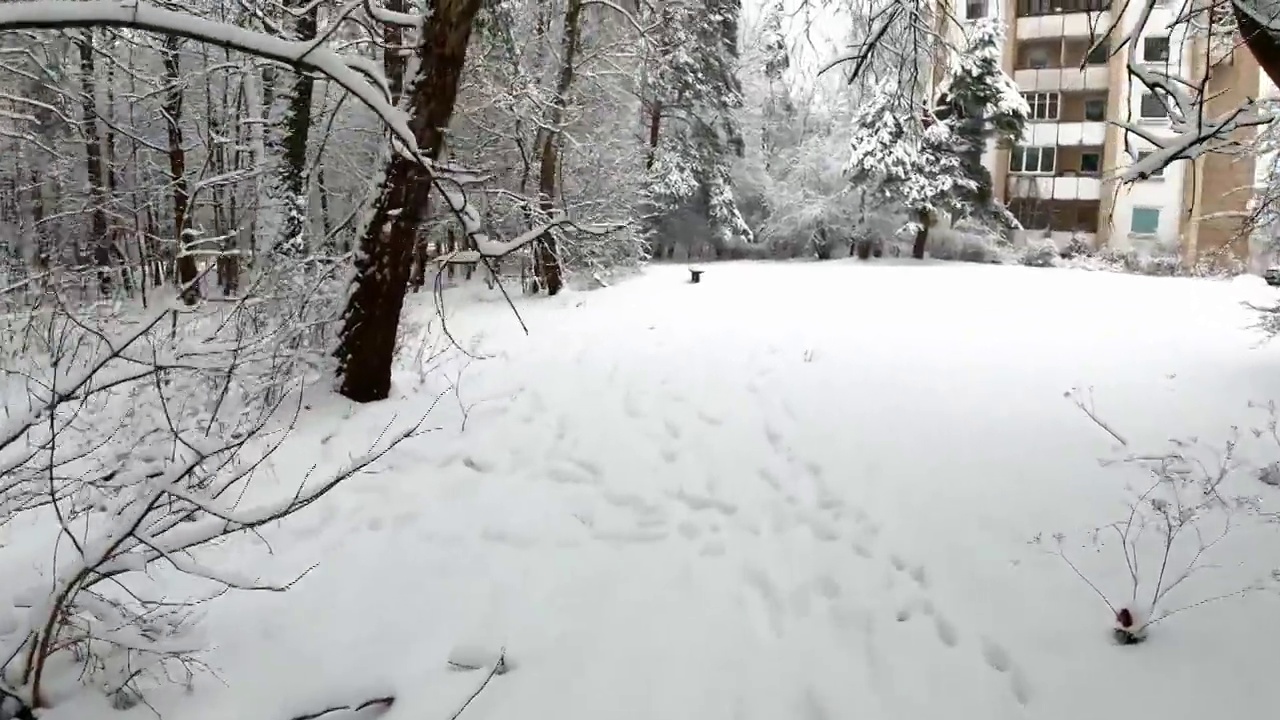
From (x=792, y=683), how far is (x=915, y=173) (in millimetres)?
19640

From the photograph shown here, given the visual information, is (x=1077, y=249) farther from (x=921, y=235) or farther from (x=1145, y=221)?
(x=921, y=235)

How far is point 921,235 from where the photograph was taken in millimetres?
21906

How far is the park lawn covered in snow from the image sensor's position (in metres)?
2.83

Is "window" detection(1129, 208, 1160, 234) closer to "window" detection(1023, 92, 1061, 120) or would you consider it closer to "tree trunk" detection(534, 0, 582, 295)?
"window" detection(1023, 92, 1061, 120)

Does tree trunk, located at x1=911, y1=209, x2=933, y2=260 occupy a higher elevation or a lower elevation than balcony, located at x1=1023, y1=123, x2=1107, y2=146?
lower

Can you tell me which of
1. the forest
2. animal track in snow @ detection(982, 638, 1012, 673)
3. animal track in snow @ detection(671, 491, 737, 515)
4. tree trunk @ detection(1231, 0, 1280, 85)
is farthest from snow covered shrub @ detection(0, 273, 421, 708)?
tree trunk @ detection(1231, 0, 1280, 85)

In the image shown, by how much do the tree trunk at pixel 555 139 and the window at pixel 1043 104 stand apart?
17634 millimetres

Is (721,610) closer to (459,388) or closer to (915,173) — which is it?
(459,388)

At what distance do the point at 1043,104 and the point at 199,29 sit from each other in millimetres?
27173

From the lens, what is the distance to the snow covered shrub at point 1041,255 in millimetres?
20047

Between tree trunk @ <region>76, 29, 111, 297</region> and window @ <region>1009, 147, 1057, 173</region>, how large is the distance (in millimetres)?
24220

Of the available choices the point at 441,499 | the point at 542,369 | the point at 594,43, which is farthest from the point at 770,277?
the point at 441,499

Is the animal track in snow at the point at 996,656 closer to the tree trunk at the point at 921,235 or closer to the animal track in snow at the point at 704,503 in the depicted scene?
the animal track in snow at the point at 704,503

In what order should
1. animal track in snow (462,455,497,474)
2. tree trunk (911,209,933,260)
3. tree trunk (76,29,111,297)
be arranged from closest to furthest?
animal track in snow (462,455,497,474)
tree trunk (76,29,111,297)
tree trunk (911,209,933,260)
